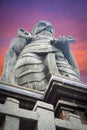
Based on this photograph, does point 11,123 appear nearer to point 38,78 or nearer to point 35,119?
point 35,119

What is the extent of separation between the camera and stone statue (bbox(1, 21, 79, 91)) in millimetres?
8586

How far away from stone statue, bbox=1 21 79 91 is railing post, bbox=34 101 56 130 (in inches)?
148

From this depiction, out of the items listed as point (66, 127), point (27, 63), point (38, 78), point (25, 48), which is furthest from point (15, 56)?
point (66, 127)

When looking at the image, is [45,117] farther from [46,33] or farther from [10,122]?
[46,33]

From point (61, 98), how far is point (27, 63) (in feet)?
13.3

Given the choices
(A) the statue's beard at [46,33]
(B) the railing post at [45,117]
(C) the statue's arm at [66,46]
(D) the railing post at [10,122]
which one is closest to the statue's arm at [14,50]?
(A) the statue's beard at [46,33]

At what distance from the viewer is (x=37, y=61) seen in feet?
30.9

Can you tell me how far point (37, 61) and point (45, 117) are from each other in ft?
17.9

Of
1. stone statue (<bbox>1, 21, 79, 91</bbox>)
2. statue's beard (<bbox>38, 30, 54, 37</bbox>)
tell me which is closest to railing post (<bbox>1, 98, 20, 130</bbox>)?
stone statue (<bbox>1, 21, 79, 91</bbox>)

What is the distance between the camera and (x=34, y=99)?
5.34 metres

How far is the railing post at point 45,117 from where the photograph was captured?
385 cm

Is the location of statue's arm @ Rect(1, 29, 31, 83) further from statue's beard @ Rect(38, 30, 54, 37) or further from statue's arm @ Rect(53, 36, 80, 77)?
statue's arm @ Rect(53, 36, 80, 77)

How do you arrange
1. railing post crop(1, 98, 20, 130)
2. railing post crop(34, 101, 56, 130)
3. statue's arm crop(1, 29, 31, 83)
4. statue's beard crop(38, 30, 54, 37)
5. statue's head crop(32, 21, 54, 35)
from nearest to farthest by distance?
railing post crop(1, 98, 20, 130), railing post crop(34, 101, 56, 130), statue's arm crop(1, 29, 31, 83), statue's beard crop(38, 30, 54, 37), statue's head crop(32, 21, 54, 35)

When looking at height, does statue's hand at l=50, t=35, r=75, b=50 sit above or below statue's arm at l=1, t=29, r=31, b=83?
above
